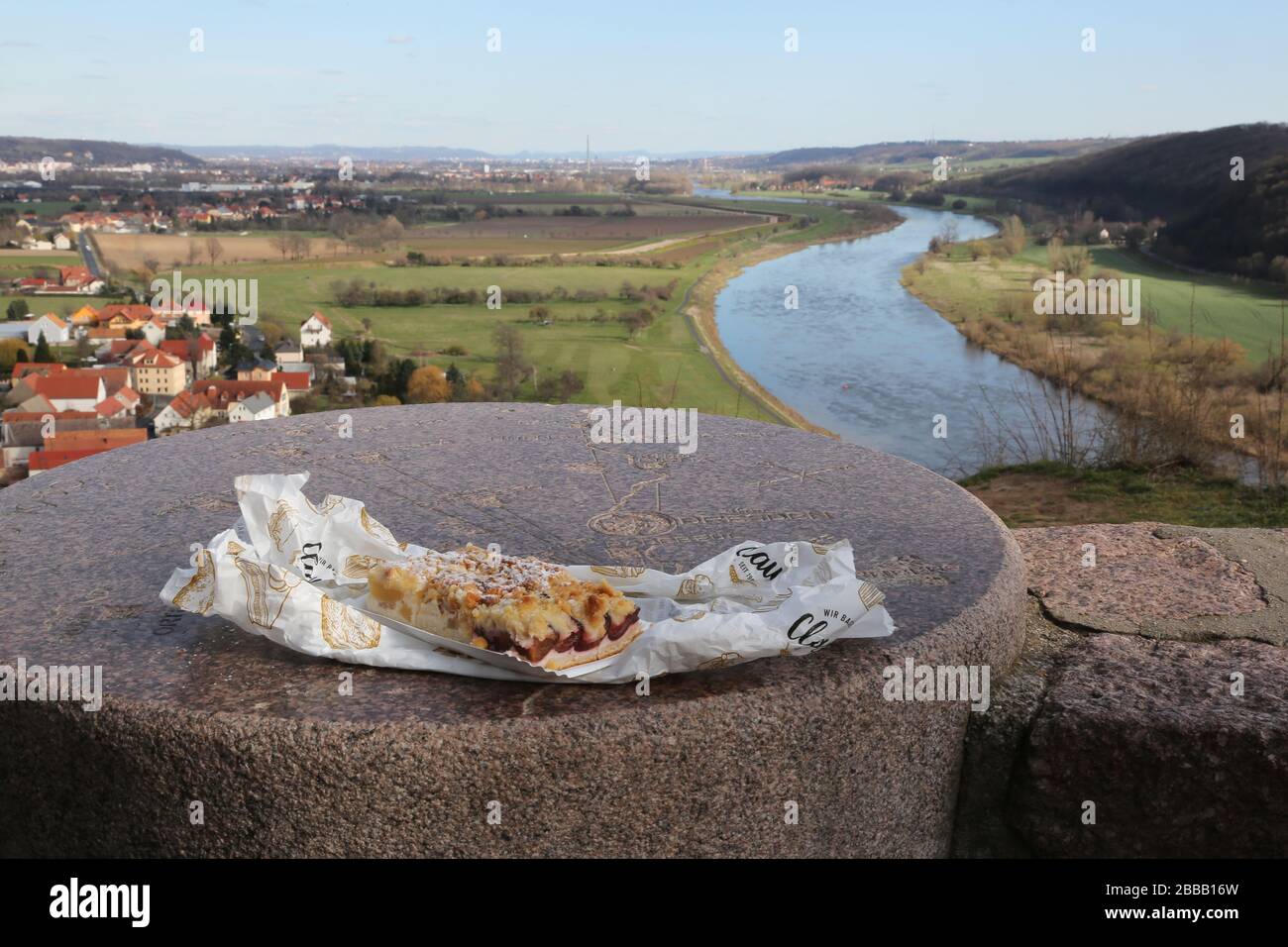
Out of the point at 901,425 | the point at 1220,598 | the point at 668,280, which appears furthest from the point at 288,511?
the point at 668,280

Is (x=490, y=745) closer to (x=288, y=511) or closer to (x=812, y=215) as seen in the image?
(x=288, y=511)

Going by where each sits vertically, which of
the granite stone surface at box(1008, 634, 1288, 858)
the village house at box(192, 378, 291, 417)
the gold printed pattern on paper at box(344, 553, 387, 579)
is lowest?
the granite stone surface at box(1008, 634, 1288, 858)

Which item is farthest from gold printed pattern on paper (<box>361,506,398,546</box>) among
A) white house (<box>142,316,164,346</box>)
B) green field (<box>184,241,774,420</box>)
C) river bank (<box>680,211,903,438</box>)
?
white house (<box>142,316,164,346</box>)

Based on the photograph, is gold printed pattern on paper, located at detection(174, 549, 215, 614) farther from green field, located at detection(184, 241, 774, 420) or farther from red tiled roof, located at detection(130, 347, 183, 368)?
red tiled roof, located at detection(130, 347, 183, 368)

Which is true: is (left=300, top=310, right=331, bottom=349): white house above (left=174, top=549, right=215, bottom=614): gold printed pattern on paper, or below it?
above

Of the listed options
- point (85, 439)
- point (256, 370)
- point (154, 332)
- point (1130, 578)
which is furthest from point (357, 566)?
point (154, 332)

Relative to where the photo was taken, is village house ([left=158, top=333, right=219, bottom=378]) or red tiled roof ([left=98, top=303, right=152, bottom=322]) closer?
village house ([left=158, top=333, right=219, bottom=378])

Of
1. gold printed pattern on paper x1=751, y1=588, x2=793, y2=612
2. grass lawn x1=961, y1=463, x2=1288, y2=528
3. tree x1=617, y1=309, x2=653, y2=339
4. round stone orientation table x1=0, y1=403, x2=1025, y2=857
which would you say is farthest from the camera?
tree x1=617, y1=309, x2=653, y2=339
